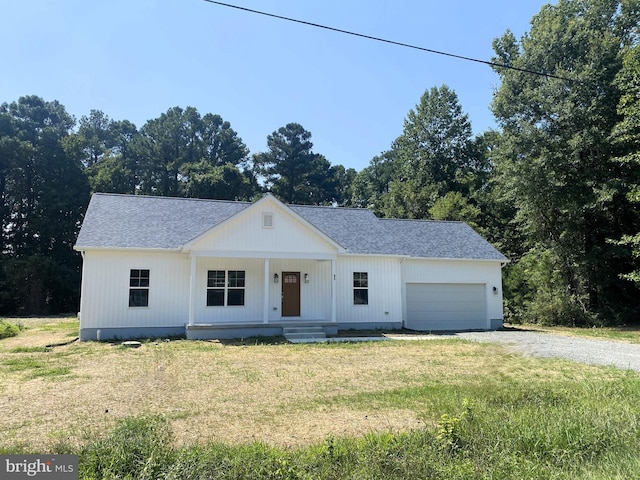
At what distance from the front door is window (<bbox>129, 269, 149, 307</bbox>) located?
190 inches

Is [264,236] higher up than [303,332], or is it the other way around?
[264,236]

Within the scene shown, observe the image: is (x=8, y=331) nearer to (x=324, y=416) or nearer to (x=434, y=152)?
(x=324, y=416)

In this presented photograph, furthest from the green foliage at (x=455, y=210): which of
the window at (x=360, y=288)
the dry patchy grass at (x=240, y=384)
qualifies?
the dry patchy grass at (x=240, y=384)

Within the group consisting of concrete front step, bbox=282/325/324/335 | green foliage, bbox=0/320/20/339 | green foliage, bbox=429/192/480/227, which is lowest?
green foliage, bbox=0/320/20/339

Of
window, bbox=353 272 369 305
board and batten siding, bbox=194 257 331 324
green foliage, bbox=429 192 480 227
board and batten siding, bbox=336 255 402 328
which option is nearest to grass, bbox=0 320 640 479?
board and batten siding, bbox=194 257 331 324

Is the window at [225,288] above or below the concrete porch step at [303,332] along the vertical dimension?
above

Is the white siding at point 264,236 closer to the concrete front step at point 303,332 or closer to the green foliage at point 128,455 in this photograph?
the concrete front step at point 303,332

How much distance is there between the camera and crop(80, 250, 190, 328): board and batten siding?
47.9 feet

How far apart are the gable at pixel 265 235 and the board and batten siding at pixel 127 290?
1348 millimetres

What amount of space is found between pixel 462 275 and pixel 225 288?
9972mm

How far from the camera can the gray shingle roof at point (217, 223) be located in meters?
15.6

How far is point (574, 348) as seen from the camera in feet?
42.6

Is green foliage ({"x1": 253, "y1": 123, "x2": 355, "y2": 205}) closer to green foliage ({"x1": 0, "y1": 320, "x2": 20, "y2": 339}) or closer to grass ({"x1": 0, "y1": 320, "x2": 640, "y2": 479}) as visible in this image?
green foliage ({"x1": 0, "y1": 320, "x2": 20, "y2": 339})

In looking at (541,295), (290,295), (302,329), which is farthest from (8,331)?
(541,295)
